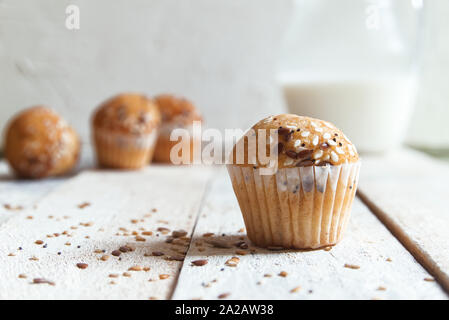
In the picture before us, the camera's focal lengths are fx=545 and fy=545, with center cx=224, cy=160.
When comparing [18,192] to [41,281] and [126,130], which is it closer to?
[126,130]

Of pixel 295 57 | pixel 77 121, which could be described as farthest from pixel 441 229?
pixel 77 121

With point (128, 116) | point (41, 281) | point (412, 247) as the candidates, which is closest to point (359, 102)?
point (128, 116)

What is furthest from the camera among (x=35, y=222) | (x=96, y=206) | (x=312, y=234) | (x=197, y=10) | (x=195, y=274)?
(x=197, y=10)

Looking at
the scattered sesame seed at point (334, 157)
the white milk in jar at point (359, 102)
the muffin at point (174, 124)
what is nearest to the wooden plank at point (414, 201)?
the white milk in jar at point (359, 102)

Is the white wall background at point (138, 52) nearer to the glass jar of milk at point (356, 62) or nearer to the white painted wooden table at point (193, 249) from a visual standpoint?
the glass jar of milk at point (356, 62)
